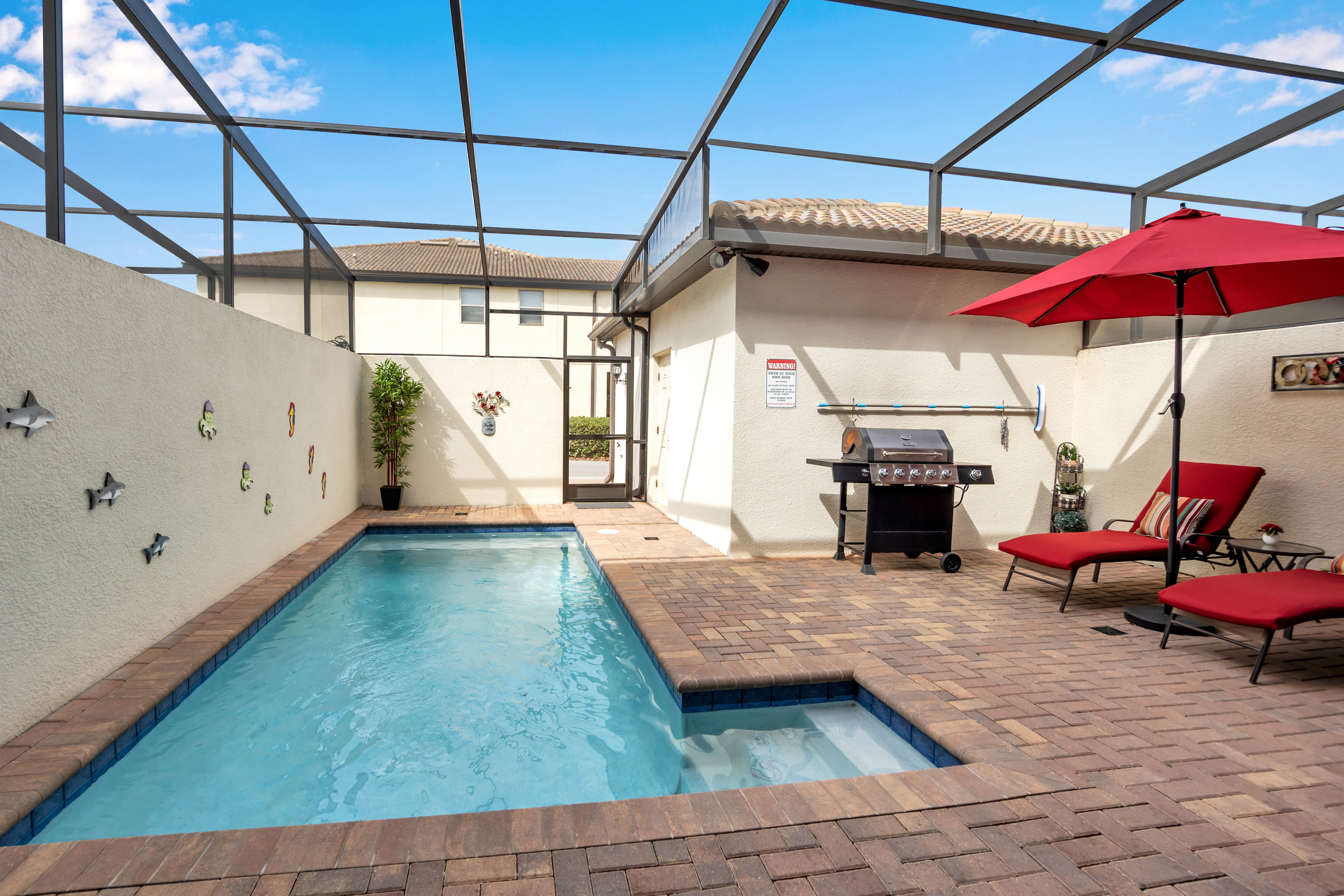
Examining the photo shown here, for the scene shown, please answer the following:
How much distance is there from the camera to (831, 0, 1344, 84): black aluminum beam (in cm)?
393

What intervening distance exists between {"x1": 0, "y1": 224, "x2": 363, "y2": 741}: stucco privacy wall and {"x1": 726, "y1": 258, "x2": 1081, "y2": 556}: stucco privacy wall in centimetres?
394

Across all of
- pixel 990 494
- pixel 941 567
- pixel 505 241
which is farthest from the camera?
pixel 505 241

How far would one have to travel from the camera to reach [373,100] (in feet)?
18.4

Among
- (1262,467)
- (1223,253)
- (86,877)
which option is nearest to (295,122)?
(86,877)

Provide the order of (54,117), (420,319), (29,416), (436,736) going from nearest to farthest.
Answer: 1. (29,416)
2. (54,117)
3. (436,736)
4. (420,319)

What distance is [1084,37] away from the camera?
163 inches

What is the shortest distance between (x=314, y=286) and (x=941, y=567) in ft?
23.9

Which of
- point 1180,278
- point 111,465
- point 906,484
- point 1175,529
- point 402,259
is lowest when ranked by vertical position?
point 1175,529

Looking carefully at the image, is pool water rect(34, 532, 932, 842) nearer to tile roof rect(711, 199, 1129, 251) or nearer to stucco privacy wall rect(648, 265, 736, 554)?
stucco privacy wall rect(648, 265, 736, 554)

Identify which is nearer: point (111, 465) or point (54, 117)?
point (54, 117)

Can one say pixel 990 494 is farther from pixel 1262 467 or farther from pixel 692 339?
pixel 692 339

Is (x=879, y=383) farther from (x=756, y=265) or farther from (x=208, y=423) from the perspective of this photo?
(x=208, y=423)

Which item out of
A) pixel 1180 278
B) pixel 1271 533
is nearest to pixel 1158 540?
pixel 1271 533

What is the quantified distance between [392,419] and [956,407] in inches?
273
